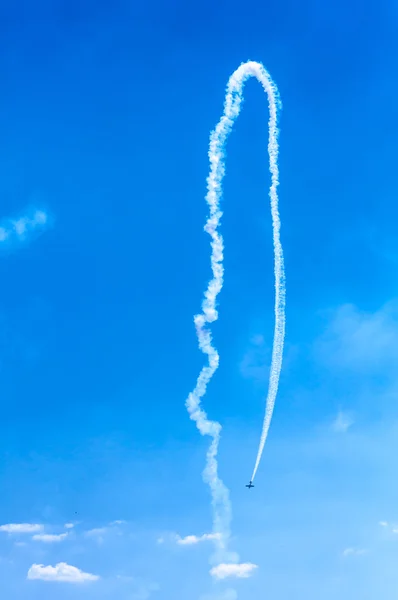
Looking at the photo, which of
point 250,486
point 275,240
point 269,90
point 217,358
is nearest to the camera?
point 269,90

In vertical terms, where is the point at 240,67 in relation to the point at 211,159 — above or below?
above

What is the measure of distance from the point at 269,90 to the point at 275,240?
44.0 ft

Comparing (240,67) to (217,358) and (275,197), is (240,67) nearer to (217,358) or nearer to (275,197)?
(275,197)

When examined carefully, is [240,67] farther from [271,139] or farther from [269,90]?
[271,139]

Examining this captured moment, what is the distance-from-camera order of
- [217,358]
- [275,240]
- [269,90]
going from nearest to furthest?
[269,90] → [275,240] → [217,358]

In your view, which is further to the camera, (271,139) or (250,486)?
(250,486)

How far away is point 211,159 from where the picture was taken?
5403cm

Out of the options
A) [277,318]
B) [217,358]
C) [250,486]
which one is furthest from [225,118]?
[250,486]

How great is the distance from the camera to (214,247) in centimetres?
5709

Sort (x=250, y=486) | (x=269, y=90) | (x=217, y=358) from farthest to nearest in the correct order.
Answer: (x=250, y=486), (x=217, y=358), (x=269, y=90)

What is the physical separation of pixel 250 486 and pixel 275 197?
1415 inches

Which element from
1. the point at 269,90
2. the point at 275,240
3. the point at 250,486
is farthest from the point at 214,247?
the point at 250,486

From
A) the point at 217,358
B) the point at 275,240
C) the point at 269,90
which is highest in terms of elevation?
the point at 269,90

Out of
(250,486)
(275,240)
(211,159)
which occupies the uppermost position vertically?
(211,159)
